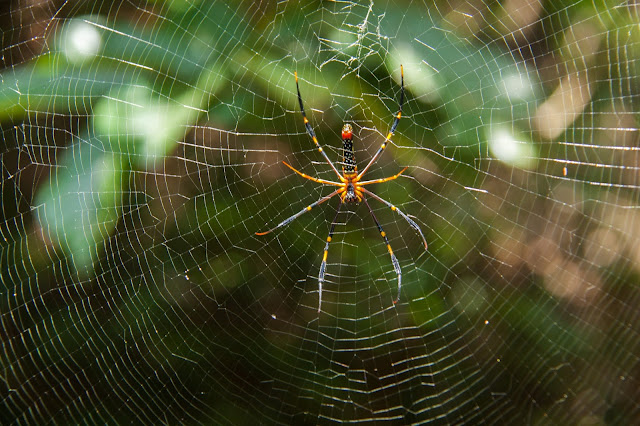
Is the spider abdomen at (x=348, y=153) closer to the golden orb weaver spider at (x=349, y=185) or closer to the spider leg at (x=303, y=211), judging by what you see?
the golden orb weaver spider at (x=349, y=185)

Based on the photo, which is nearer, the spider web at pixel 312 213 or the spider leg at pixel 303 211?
the spider web at pixel 312 213

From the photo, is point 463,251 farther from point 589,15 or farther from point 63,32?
point 63,32

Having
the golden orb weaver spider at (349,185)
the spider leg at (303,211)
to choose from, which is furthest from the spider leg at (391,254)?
the spider leg at (303,211)

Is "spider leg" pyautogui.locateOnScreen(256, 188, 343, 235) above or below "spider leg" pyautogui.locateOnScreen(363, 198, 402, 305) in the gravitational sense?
above

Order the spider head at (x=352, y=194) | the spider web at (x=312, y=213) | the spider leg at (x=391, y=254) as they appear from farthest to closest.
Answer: the spider head at (x=352, y=194)
the spider leg at (x=391, y=254)
the spider web at (x=312, y=213)

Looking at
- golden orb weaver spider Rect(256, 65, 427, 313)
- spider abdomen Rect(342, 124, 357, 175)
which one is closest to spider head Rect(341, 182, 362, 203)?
golden orb weaver spider Rect(256, 65, 427, 313)

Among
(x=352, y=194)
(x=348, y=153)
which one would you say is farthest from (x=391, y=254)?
(x=348, y=153)

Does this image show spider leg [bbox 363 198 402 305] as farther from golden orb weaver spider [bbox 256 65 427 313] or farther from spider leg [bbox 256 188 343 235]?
spider leg [bbox 256 188 343 235]

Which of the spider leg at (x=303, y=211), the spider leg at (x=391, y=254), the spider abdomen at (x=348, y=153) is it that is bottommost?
the spider leg at (x=391, y=254)

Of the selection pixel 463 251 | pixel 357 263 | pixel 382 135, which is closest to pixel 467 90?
pixel 382 135
